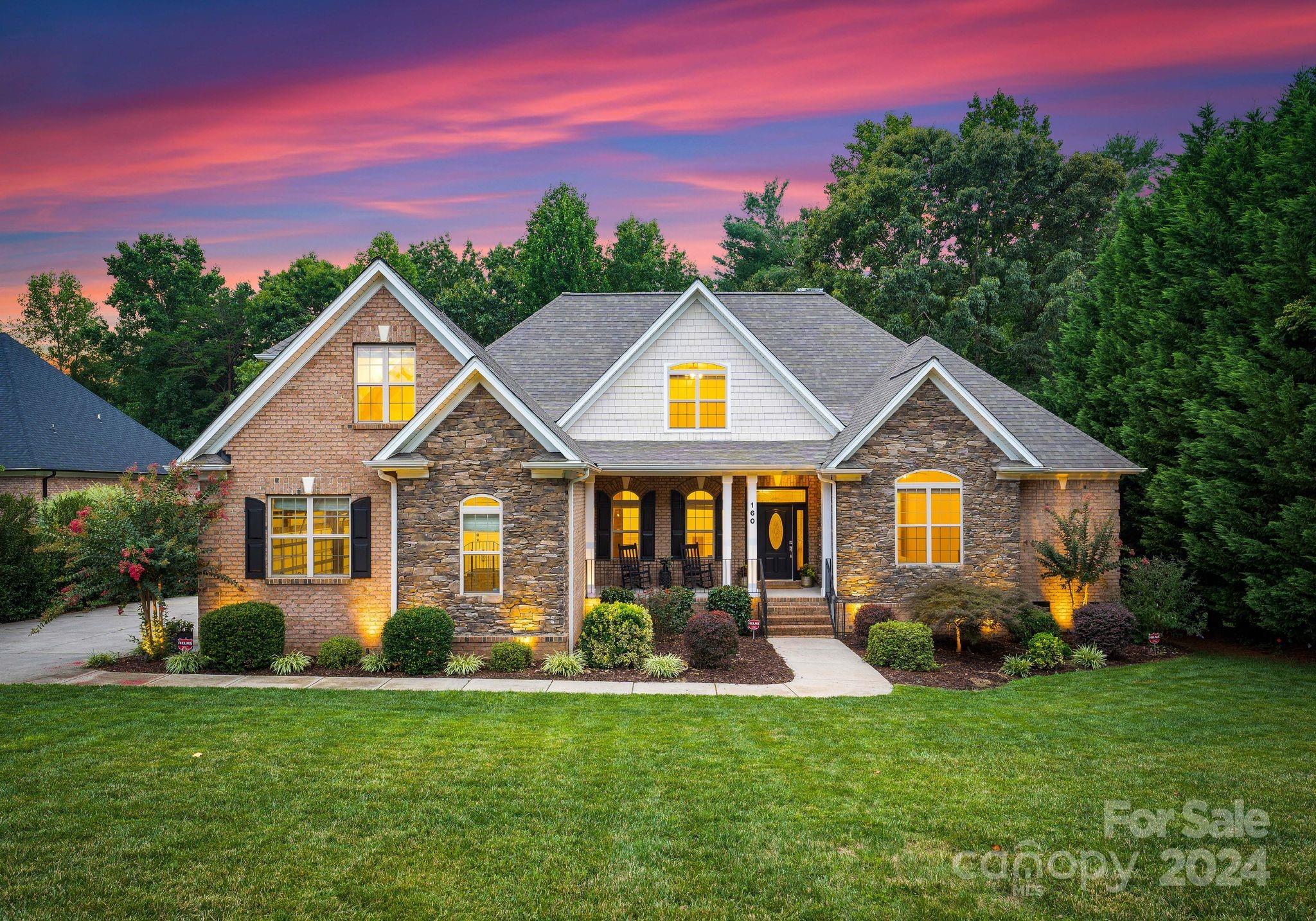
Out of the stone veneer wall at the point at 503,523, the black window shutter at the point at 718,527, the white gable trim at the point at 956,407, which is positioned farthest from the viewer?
the black window shutter at the point at 718,527

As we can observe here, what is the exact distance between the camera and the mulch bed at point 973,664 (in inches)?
516

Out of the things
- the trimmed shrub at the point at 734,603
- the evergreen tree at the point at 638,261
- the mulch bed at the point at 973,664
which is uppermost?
the evergreen tree at the point at 638,261

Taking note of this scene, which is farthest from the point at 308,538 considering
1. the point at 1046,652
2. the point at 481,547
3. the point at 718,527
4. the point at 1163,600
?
the point at 1163,600

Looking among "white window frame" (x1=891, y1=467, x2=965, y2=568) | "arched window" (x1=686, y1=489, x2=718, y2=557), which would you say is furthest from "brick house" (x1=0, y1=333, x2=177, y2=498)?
"white window frame" (x1=891, y1=467, x2=965, y2=568)

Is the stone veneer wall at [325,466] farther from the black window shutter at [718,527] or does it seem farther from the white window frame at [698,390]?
the black window shutter at [718,527]

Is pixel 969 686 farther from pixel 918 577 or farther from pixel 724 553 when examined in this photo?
pixel 724 553

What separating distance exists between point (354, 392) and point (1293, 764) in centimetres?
1587

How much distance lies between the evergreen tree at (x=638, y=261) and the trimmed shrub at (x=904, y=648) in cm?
3450

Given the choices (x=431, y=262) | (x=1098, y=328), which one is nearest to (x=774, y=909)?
(x=1098, y=328)

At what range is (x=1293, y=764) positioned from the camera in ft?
28.0

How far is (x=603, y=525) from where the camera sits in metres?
20.4

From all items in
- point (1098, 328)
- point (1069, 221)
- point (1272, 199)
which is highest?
point (1069, 221)

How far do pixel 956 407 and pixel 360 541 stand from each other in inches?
521

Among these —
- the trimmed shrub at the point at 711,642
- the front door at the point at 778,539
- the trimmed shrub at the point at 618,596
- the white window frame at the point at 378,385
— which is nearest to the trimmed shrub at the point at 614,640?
the trimmed shrub at the point at 711,642
